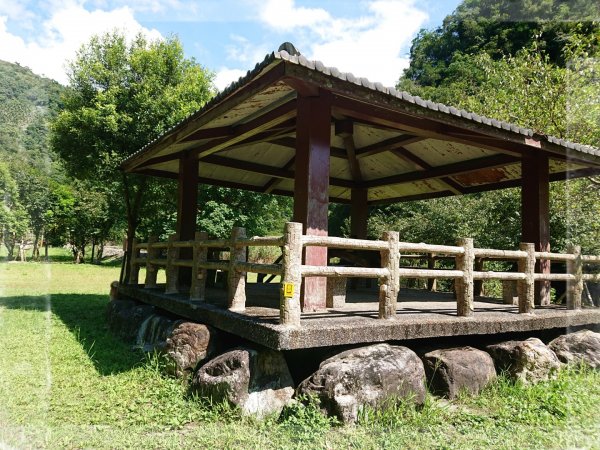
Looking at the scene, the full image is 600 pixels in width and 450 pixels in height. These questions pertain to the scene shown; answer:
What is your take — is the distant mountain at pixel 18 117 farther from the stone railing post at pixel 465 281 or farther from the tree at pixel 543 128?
the tree at pixel 543 128

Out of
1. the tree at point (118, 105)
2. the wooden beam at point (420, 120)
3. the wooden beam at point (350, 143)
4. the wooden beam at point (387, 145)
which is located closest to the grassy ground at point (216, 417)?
the wooden beam at point (420, 120)

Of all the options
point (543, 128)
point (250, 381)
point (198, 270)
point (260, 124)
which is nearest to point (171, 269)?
point (198, 270)

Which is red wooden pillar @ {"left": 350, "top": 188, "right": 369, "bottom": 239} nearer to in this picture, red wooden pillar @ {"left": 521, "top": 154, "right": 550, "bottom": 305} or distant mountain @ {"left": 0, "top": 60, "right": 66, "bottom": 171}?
red wooden pillar @ {"left": 521, "top": 154, "right": 550, "bottom": 305}

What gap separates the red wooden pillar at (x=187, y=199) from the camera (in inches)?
339

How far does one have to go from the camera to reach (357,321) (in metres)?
4.57

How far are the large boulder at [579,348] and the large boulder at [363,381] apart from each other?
2.80m

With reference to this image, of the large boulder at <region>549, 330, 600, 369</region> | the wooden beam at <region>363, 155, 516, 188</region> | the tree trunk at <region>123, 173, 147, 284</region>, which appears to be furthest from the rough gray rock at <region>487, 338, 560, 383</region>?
the tree trunk at <region>123, 173, 147, 284</region>

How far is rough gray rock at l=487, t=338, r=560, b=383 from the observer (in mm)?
5250

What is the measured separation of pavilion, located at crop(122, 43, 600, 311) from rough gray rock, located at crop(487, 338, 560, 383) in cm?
219

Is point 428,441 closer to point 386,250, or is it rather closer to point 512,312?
point 386,250

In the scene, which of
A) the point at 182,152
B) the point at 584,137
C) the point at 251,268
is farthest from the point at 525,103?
the point at 251,268

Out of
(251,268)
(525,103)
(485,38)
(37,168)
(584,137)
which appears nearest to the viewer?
(37,168)

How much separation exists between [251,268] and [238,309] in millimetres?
660

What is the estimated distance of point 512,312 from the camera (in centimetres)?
613
